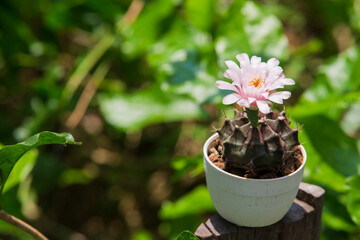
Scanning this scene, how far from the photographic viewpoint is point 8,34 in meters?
2.43

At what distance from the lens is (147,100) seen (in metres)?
2.25

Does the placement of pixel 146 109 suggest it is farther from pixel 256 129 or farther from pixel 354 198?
pixel 256 129

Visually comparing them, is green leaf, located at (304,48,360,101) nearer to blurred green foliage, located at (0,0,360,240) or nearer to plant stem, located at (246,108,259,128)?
blurred green foliage, located at (0,0,360,240)

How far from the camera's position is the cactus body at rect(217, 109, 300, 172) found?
1.00m

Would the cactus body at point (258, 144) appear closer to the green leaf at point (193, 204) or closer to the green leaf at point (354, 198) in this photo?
the green leaf at point (354, 198)

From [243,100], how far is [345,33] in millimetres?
2887

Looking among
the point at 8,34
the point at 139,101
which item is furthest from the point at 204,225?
the point at 8,34

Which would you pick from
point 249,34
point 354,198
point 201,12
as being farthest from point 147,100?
point 354,198

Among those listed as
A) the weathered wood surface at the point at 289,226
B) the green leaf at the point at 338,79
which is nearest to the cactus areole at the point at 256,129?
the weathered wood surface at the point at 289,226

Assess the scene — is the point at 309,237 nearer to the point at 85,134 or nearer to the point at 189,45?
the point at 189,45

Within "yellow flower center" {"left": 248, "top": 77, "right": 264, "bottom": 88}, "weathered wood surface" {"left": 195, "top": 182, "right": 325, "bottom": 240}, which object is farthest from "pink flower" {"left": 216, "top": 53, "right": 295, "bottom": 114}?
"weathered wood surface" {"left": 195, "top": 182, "right": 325, "bottom": 240}

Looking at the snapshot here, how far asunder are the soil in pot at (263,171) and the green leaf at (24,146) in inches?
12.6

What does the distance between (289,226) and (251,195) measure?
7.6 inches

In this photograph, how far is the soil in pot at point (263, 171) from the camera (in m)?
1.04
